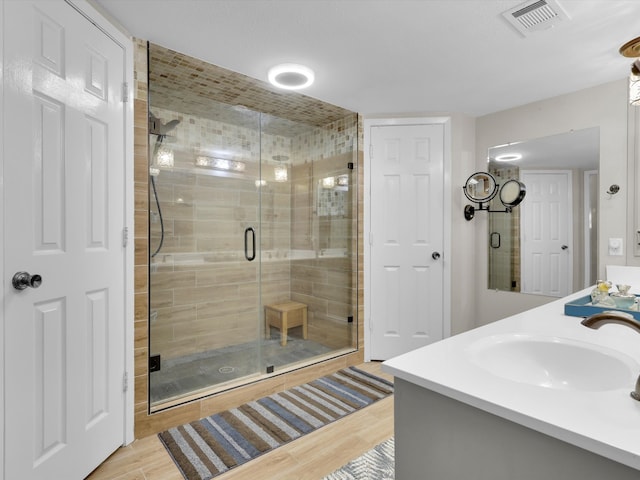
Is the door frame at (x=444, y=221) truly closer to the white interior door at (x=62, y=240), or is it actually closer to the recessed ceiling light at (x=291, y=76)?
the recessed ceiling light at (x=291, y=76)

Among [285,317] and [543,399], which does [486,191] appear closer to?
[285,317]

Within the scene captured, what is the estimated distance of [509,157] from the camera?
2.95m

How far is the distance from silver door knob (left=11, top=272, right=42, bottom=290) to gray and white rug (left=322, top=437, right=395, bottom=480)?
1.49 meters

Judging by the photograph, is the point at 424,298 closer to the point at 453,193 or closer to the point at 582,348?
the point at 453,193

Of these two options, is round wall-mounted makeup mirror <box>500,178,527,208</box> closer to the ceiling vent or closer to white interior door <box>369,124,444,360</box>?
white interior door <box>369,124,444,360</box>

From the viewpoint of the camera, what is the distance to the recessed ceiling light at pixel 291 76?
2232 millimetres

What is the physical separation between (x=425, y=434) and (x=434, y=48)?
2040 mm

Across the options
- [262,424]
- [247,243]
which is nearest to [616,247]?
[262,424]

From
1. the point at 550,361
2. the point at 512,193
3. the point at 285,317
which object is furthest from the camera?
the point at 285,317

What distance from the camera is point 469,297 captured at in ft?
10.5

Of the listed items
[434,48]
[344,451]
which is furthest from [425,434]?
[434,48]

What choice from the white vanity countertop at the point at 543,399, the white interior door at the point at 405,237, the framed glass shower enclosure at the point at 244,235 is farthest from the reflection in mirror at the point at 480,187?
the white vanity countertop at the point at 543,399

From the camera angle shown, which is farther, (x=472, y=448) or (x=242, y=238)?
(x=242, y=238)

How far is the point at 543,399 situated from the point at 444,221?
254 centimetres
